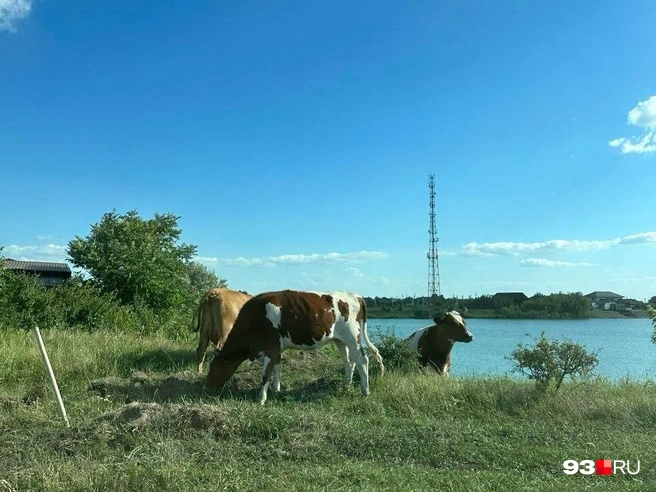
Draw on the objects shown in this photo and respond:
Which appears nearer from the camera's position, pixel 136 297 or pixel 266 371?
pixel 266 371

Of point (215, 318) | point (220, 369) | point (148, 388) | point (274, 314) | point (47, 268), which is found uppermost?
point (47, 268)

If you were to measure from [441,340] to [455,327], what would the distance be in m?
0.60

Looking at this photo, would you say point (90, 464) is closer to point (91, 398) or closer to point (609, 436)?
point (91, 398)

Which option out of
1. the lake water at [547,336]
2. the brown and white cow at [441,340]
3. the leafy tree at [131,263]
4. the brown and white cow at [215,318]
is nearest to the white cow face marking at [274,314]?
the brown and white cow at [215,318]

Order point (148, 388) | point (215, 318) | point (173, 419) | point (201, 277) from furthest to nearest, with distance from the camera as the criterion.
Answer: point (201, 277) < point (215, 318) < point (148, 388) < point (173, 419)

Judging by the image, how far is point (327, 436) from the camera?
25.9 ft

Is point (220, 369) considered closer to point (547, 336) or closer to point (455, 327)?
point (547, 336)

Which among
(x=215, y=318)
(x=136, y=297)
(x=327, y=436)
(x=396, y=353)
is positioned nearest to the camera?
(x=327, y=436)

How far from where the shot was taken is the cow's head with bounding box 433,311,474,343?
15727 millimetres

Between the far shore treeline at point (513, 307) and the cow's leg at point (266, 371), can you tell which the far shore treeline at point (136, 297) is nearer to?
the far shore treeline at point (513, 307)

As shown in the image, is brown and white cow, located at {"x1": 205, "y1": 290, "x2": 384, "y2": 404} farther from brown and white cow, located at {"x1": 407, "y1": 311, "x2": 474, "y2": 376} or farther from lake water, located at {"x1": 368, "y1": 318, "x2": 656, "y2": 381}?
brown and white cow, located at {"x1": 407, "y1": 311, "x2": 474, "y2": 376}

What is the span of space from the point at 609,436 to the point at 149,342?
12524 millimetres

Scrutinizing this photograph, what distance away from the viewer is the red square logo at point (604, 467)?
6.86m

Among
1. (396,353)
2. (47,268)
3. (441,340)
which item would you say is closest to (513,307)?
(441,340)
